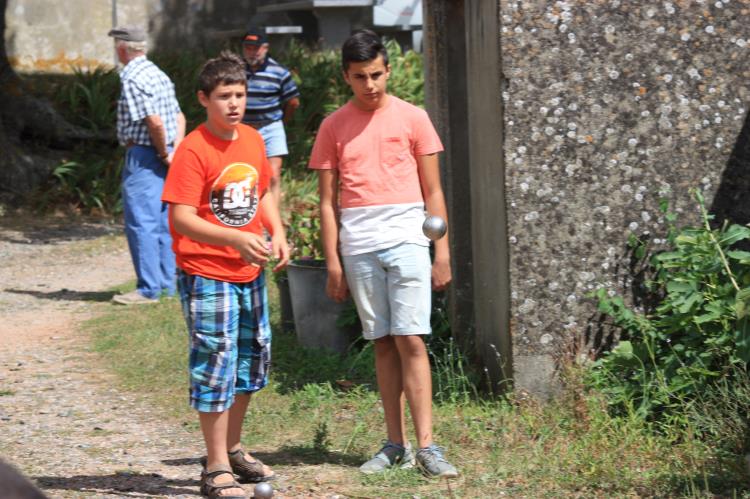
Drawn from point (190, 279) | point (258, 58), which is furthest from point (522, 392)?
point (258, 58)

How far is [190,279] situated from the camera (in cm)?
518

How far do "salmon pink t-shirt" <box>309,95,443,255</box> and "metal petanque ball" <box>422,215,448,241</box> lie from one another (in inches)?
6.7

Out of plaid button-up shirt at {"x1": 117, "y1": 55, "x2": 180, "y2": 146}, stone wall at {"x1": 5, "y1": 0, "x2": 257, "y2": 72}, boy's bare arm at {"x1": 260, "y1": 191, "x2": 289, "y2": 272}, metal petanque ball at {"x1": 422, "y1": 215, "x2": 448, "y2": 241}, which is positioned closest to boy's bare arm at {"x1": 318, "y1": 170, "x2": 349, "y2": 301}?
boy's bare arm at {"x1": 260, "y1": 191, "x2": 289, "y2": 272}

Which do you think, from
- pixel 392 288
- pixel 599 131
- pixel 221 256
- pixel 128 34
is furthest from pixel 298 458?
pixel 128 34

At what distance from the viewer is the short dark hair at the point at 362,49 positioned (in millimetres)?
5367

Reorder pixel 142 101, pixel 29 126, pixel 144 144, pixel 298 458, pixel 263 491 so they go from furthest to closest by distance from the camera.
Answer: pixel 29 126, pixel 144 144, pixel 142 101, pixel 298 458, pixel 263 491

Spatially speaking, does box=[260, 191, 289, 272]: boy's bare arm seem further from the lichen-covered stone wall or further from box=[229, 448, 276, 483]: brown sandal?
the lichen-covered stone wall

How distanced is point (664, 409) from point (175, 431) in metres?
2.50

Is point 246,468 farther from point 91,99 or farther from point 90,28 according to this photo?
point 90,28

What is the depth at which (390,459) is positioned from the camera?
18.3 feet

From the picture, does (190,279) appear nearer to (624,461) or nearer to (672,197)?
(624,461)

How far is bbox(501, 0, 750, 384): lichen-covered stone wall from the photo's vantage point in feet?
20.0

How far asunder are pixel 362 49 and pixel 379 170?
20.6 inches

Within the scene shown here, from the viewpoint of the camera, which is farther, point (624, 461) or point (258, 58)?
point (258, 58)
